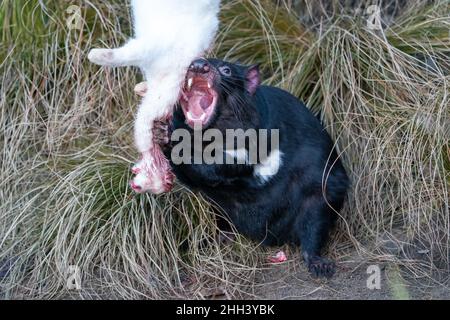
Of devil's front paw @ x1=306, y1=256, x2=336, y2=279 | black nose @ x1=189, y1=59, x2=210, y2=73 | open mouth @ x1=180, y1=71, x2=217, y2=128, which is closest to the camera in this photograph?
black nose @ x1=189, y1=59, x2=210, y2=73

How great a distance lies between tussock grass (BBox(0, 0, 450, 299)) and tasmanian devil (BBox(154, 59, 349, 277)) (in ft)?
0.51

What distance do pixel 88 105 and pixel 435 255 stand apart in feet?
5.78

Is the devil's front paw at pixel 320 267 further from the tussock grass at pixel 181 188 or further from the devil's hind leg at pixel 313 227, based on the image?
the tussock grass at pixel 181 188

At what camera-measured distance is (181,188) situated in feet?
11.6

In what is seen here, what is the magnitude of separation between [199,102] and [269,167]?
425mm

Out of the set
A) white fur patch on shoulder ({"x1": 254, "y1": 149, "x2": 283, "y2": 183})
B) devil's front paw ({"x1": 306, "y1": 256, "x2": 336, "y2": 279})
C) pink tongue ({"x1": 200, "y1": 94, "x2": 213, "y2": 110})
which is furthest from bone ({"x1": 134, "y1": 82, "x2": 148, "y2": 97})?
devil's front paw ({"x1": 306, "y1": 256, "x2": 336, "y2": 279})

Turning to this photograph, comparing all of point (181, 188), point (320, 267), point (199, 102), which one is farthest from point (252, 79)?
point (320, 267)

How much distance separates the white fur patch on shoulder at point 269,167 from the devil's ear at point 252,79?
0.28 meters

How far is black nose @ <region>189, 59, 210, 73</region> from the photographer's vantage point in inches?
113

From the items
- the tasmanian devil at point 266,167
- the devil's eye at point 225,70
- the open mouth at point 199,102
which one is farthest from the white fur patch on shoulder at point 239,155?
the devil's eye at point 225,70

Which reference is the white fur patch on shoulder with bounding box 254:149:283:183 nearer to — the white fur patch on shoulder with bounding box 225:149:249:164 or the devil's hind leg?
the white fur patch on shoulder with bounding box 225:149:249:164

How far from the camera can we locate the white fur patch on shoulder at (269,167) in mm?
3289

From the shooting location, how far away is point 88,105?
155 inches
